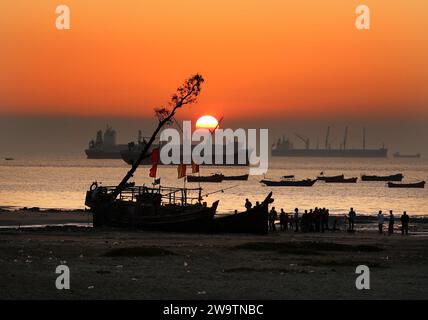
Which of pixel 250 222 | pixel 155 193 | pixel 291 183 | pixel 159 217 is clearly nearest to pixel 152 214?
pixel 159 217

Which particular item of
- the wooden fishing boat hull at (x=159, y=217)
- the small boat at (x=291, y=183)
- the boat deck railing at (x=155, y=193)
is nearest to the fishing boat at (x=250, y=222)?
the wooden fishing boat hull at (x=159, y=217)

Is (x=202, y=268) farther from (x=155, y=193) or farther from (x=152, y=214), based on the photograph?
(x=155, y=193)

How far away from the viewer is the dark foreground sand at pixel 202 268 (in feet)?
74.4

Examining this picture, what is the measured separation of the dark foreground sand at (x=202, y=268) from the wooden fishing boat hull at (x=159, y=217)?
5.39 metres

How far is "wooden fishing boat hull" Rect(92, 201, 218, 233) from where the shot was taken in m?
46.8

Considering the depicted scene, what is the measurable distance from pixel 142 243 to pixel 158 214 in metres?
9.52

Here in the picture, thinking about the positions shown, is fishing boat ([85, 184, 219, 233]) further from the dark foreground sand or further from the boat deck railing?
the dark foreground sand

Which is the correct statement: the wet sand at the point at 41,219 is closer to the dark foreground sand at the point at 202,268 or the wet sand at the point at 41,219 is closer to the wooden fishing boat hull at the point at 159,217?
the wooden fishing boat hull at the point at 159,217

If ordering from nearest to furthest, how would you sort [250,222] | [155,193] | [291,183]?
[250,222]
[155,193]
[291,183]

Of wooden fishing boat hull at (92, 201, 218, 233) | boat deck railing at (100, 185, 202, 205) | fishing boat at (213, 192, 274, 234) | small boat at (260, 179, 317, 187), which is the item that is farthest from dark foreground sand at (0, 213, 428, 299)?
small boat at (260, 179, 317, 187)

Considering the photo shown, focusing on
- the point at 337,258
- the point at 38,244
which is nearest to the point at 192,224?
the point at 38,244

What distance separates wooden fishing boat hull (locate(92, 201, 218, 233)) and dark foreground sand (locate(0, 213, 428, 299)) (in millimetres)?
5390

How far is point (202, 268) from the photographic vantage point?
27969mm

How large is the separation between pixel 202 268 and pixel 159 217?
63.4 ft
